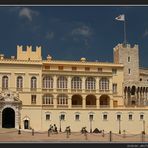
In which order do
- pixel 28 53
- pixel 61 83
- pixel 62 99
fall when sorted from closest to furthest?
1. pixel 61 83
2. pixel 62 99
3. pixel 28 53

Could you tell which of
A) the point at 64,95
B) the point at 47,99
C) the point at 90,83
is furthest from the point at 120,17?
the point at 47,99

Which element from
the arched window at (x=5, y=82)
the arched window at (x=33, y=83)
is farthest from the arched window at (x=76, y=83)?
the arched window at (x=5, y=82)

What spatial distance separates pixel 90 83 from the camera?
249ft

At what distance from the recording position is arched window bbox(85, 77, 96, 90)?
7594 centimetres

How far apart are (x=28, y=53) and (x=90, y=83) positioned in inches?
435

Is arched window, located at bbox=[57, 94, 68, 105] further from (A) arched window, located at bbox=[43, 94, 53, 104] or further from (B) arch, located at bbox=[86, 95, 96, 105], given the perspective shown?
(B) arch, located at bbox=[86, 95, 96, 105]

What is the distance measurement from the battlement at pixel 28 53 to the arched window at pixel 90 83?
8.38 meters

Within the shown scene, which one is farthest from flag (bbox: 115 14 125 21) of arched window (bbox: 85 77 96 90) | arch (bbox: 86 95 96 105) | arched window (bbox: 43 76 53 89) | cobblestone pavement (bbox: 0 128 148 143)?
cobblestone pavement (bbox: 0 128 148 143)

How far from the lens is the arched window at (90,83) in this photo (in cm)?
7594

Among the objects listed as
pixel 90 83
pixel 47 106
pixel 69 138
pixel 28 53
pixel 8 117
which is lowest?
pixel 69 138

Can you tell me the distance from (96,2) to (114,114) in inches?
1633

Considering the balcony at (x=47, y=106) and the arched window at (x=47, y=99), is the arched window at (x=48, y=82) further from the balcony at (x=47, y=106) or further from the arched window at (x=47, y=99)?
the balcony at (x=47, y=106)

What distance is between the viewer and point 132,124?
245ft

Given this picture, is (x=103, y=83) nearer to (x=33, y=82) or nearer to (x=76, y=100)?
(x=76, y=100)
